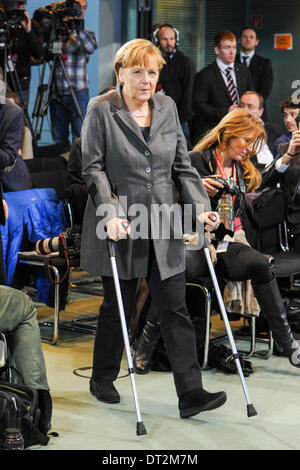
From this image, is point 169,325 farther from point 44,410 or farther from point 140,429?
point 44,410

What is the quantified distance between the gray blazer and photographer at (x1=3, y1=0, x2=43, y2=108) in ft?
13.7

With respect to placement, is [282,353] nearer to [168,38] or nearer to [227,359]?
[227,359]

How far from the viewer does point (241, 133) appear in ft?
15.9

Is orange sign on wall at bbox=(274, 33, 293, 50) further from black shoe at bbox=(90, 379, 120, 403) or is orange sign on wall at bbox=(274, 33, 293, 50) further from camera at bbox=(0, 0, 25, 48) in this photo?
black shoe at bbox=(90, 379, 120, 403)

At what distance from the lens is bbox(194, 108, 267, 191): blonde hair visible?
4.83 meters

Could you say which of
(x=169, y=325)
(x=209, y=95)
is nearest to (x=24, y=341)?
(x=169, y=325)

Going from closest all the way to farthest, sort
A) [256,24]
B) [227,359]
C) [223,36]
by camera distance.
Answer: [227,359], [223,36], [256,24]

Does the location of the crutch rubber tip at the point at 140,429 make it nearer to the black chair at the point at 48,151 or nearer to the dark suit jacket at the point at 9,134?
the dark suit jacket at the point at 9,134

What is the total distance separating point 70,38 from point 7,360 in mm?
5066

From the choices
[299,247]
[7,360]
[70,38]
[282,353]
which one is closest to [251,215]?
[299,247]

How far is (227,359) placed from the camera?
487cm

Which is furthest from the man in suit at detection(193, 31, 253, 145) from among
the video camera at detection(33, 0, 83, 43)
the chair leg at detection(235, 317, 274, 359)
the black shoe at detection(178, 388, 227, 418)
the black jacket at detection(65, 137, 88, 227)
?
the black shoe at detection(178, 388, 227, 418)

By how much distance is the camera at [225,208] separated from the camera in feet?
15.3

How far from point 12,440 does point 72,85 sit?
213 inches
